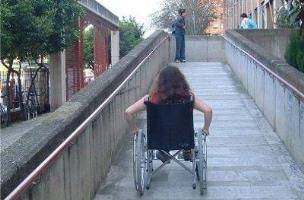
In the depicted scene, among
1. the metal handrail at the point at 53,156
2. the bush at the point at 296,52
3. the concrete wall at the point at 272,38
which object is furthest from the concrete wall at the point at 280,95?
the concrete wall at the point at 272,38

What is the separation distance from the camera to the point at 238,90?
15531mm

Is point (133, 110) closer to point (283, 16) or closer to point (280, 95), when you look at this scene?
point (280, 95)

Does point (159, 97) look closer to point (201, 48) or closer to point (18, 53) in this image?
point (18, 53)

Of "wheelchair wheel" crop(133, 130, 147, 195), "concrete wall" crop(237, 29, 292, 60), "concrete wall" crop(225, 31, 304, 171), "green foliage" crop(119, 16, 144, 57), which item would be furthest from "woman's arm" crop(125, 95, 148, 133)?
"green foliage" crop(119, 16, 144, 57)

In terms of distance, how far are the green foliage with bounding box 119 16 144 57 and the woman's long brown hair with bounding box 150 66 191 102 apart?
148 ft

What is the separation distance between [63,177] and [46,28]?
1877 centimetres

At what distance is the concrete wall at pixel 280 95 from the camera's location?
27.0 feet

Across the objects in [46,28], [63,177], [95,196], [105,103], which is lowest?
[95,196]

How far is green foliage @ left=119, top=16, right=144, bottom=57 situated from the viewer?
52875 mm

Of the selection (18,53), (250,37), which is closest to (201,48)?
(250,37)

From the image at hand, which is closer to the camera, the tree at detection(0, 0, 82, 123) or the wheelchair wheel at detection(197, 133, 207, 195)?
the wheelchair wheel at detection(197, 133, 207, 195)

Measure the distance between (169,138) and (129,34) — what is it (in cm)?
4731

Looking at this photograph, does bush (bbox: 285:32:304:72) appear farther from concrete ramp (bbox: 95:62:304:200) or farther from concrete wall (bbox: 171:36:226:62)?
concrete wall (bbox: 171:36:226:62)

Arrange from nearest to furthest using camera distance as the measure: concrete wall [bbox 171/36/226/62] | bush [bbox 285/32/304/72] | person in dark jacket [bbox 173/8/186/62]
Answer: bush [bbox 285/32/304/72] → person in dark jacket [bbox 173/8/186/62] → concrete wall [bbox 171/36/226/62]
